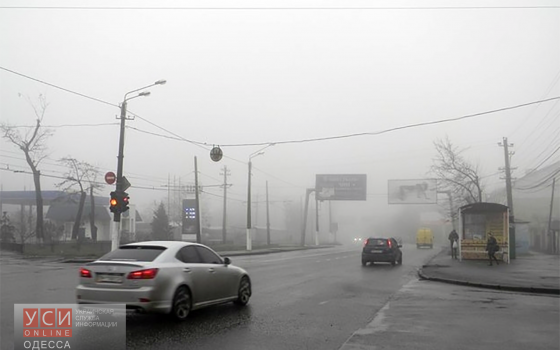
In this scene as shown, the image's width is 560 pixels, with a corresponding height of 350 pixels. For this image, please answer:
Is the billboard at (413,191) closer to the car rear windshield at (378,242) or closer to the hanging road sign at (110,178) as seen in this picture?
the car rear windshield at (378,242)

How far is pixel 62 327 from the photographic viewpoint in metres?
7.76

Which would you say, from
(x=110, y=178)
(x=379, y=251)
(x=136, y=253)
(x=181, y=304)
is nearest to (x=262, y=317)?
(x=181, y=304)

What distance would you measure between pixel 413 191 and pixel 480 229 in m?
23.7

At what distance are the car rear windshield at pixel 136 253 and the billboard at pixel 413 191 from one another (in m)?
44.6

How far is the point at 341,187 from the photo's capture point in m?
56.5

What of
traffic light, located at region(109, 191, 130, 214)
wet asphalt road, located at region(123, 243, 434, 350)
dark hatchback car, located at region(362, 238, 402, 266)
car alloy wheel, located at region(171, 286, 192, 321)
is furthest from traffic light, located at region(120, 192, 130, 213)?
car alloy wheel, located at region(171, 286, 192, 321)

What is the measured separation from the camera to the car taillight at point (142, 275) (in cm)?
850

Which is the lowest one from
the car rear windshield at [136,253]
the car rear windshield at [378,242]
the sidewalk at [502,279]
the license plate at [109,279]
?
the sidewalk at [502,279]

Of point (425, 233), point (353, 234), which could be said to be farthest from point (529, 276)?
point (353, 234)

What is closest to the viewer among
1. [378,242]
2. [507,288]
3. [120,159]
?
[507,288]

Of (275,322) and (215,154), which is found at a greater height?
(215,154)

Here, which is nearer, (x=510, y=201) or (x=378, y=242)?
(x=378, y=242)

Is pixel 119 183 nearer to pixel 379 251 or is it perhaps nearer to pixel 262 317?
pixel 379 251

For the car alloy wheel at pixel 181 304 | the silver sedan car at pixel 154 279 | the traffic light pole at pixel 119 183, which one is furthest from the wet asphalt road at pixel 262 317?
the traffic light pole at pixel 119 183
